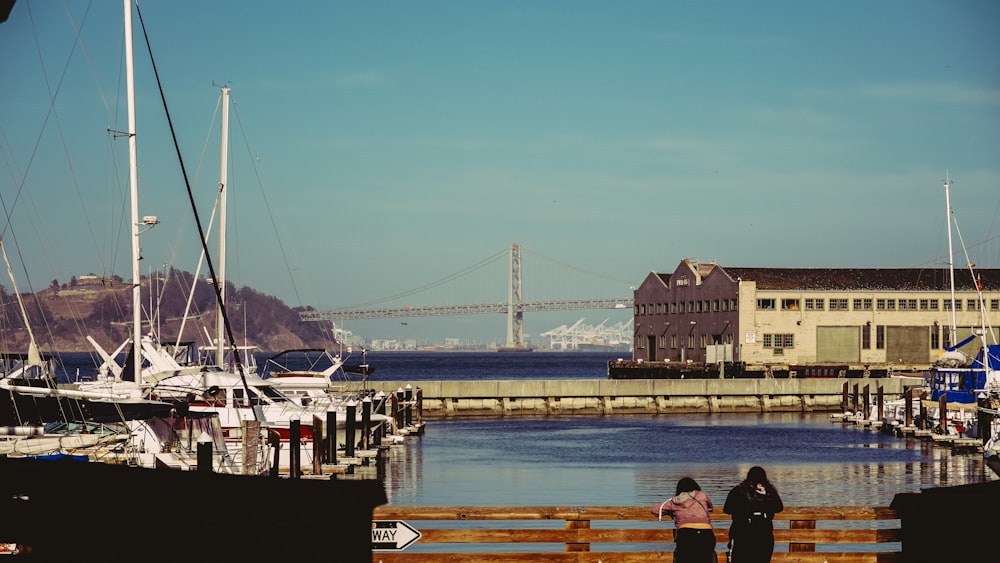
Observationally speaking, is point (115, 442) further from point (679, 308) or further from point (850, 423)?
point (679, 308)

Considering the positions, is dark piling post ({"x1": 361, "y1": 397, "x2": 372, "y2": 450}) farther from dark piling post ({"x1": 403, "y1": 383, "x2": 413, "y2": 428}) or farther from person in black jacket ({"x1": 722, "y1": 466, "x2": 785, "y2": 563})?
person in black jacket ({"x1": 722, "y1": 466, "x2": 785, "y2": 563})

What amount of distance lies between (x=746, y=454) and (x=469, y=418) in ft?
81.0

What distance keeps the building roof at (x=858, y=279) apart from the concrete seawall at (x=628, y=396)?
22508 mm

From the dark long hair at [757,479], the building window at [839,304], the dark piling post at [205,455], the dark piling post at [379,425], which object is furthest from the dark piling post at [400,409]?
the building window at [839,304]

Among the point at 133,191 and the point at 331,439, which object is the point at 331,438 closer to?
the point at 331,439

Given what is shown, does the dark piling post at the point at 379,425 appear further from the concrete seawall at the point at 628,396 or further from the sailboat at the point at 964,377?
the sailboat at the point at 964,377

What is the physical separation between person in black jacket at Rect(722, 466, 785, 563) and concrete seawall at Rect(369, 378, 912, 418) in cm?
5927

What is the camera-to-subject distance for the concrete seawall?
7538 cm

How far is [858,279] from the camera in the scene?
107312mm

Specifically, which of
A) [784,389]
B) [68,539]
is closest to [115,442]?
[68,539]

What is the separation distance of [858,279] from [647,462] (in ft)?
209

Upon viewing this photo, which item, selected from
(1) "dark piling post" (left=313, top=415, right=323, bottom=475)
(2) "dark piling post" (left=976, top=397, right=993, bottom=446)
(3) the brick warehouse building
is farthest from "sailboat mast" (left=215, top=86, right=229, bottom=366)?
(3) the brick warehouse building

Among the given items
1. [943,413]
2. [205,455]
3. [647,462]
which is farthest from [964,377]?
[205,455]

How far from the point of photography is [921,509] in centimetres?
1273
